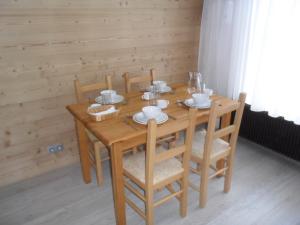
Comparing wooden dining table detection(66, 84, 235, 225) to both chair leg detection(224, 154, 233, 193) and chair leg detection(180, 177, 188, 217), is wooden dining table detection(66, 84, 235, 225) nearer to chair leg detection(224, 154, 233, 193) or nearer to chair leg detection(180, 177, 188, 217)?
chair leg detection(224, 154, 233, 193)

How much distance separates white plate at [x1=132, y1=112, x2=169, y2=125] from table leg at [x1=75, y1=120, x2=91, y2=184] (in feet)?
1.86

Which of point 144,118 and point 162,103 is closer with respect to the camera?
point 144,118

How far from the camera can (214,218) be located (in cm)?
204

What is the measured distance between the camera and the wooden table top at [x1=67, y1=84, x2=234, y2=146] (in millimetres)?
1691

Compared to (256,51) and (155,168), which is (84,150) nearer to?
(155,168)

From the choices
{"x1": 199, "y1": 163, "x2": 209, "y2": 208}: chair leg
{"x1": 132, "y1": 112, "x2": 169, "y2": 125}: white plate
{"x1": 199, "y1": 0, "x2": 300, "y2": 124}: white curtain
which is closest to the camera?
{"x1": 132, "y1": 112, "x2": 169, "y2": 125}: white plate

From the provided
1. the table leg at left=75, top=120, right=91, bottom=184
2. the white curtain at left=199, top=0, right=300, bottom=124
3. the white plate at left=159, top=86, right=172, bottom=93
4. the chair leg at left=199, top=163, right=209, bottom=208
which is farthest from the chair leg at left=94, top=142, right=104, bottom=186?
the white curtain at left=199, top=0, right=300, bottom=124

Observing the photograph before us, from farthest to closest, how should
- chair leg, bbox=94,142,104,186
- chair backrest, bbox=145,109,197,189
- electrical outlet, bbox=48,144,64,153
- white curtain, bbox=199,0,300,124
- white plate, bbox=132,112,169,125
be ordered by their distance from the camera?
electrical outlet, bbox=48,144,64,153 → white curtain, bbox=199,0,300,124 → chair leg, bbox=94,142,104,186 → white plate, bbox=132,112,169,125 → chair backrest, bbox=145,109,197,189

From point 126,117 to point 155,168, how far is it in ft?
1.44

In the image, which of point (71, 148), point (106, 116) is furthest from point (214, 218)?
point (71, 148)

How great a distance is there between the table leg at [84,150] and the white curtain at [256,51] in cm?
177

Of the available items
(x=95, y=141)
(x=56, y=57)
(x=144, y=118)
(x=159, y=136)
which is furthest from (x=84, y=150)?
(x=159, y=136)

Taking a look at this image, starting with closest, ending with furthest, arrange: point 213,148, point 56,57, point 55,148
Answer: point 213,148 < point 56,57 < point 55,148

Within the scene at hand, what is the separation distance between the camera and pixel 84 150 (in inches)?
91.2
